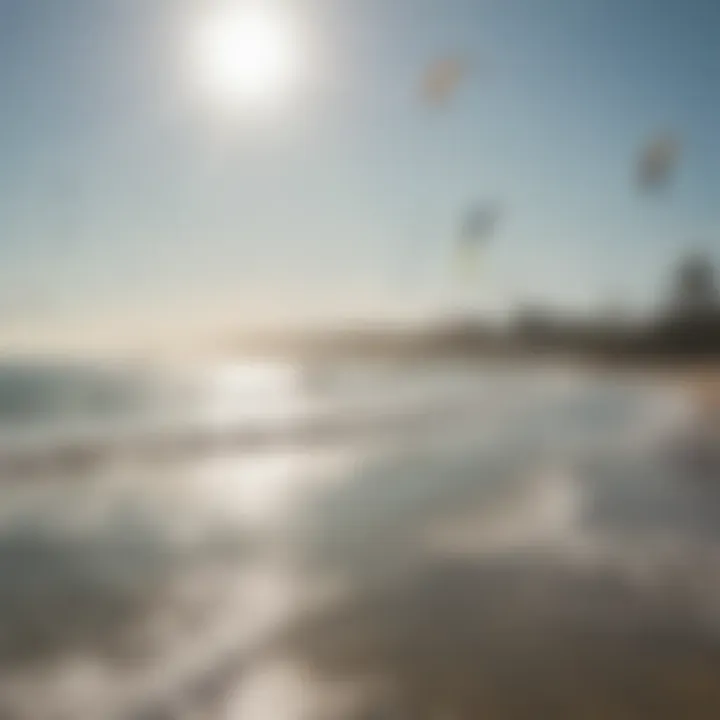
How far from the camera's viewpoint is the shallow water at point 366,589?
3.31 m

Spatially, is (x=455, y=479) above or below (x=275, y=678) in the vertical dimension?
above

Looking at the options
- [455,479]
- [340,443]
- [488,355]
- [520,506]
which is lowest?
[520,506]

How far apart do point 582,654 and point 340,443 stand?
988 cm

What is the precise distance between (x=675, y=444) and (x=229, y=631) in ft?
31.1

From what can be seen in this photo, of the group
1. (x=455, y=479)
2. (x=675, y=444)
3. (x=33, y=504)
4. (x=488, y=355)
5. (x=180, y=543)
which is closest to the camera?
(x=180, y=543)

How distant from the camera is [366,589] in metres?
4.81

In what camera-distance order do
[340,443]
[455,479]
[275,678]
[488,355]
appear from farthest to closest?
[488,355] → [340,443] → [455,479] → [275,678]

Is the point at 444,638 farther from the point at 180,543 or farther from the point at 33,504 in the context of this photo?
the point at 33,504

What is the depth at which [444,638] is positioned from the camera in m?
3.91

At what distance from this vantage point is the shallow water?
331 centimetres

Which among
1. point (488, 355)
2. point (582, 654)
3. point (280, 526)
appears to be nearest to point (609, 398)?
point (280, 526)

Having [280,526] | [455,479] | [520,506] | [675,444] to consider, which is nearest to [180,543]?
[280,526]

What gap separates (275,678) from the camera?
347 cm

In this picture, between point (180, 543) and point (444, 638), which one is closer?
point (444, 638)
